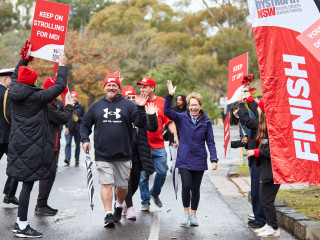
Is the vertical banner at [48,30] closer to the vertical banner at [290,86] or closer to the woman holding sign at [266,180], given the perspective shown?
the woman holding sign at [266,180]

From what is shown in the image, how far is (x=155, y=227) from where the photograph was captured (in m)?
6.90

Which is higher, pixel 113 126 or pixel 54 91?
pixel 54 91

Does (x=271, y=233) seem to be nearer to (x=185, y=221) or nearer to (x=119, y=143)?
(x=185, y=221)

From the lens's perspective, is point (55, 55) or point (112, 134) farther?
point (55, 55)

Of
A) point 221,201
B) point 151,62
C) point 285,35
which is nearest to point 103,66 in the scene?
point 151,62

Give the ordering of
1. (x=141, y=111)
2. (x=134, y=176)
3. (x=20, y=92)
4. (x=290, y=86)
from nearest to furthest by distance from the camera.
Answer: (x=290, y=86)
(x=20, y=92)
(x=141, y=111)
(x=134, y=176)

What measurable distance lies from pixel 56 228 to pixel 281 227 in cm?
302

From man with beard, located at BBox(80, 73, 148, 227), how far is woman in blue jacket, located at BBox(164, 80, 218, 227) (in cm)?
56

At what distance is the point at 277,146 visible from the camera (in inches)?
221

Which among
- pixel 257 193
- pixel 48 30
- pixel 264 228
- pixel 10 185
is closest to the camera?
pixel 264 228

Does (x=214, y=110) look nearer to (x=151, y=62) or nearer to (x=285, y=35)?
(x=151, y=62)

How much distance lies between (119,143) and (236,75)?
220 centimetres

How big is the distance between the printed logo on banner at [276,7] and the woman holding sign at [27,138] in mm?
2564

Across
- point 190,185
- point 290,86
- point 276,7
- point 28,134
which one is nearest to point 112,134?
point 28,134
